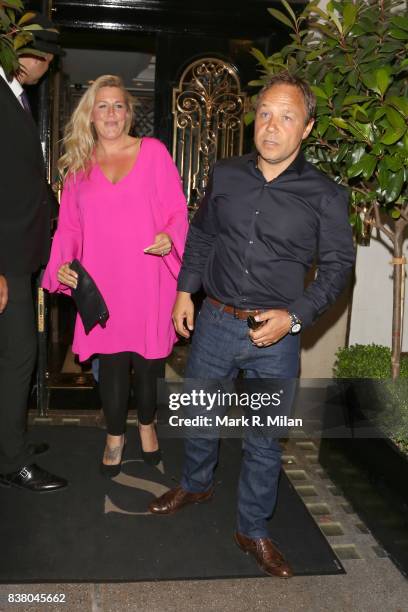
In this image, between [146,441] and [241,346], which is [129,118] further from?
[146,441]

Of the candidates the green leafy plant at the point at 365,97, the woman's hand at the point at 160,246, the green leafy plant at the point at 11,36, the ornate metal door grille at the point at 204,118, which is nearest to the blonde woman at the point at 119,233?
the woman's hand at the point at 160,246

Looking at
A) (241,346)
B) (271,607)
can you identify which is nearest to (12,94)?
(241,346)

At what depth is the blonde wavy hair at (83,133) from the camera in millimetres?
2906

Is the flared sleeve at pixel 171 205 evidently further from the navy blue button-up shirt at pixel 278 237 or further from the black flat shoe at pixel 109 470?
the black flat shoe at pixel 109 470

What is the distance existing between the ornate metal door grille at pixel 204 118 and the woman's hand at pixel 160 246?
1.30m

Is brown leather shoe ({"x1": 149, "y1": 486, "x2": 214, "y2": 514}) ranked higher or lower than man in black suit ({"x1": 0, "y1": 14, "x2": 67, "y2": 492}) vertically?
lower

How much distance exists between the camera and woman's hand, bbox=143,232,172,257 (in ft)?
9.41

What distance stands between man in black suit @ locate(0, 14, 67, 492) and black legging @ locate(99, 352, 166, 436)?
13.4 inches

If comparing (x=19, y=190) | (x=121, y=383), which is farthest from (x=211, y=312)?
(x=19, y=190)

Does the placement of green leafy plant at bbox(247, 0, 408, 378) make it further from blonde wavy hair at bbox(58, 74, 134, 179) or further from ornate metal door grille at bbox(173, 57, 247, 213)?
ornate metal door grille at bbox(173, 57, 247, 213)

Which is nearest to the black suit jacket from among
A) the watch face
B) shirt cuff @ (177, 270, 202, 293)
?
shirt cuff @ (177, 270, 202, 293)

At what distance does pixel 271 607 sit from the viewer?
232 cm

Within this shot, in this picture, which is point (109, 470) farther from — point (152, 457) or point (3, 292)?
point (3, 292)

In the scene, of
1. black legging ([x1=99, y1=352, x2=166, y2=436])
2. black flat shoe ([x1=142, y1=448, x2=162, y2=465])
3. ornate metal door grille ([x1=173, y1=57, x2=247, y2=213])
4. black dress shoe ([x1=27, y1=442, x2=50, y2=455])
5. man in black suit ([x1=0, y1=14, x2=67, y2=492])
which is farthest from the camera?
ornate metal door grille ([x1=173, y1=57, x2=247, y2=213])
